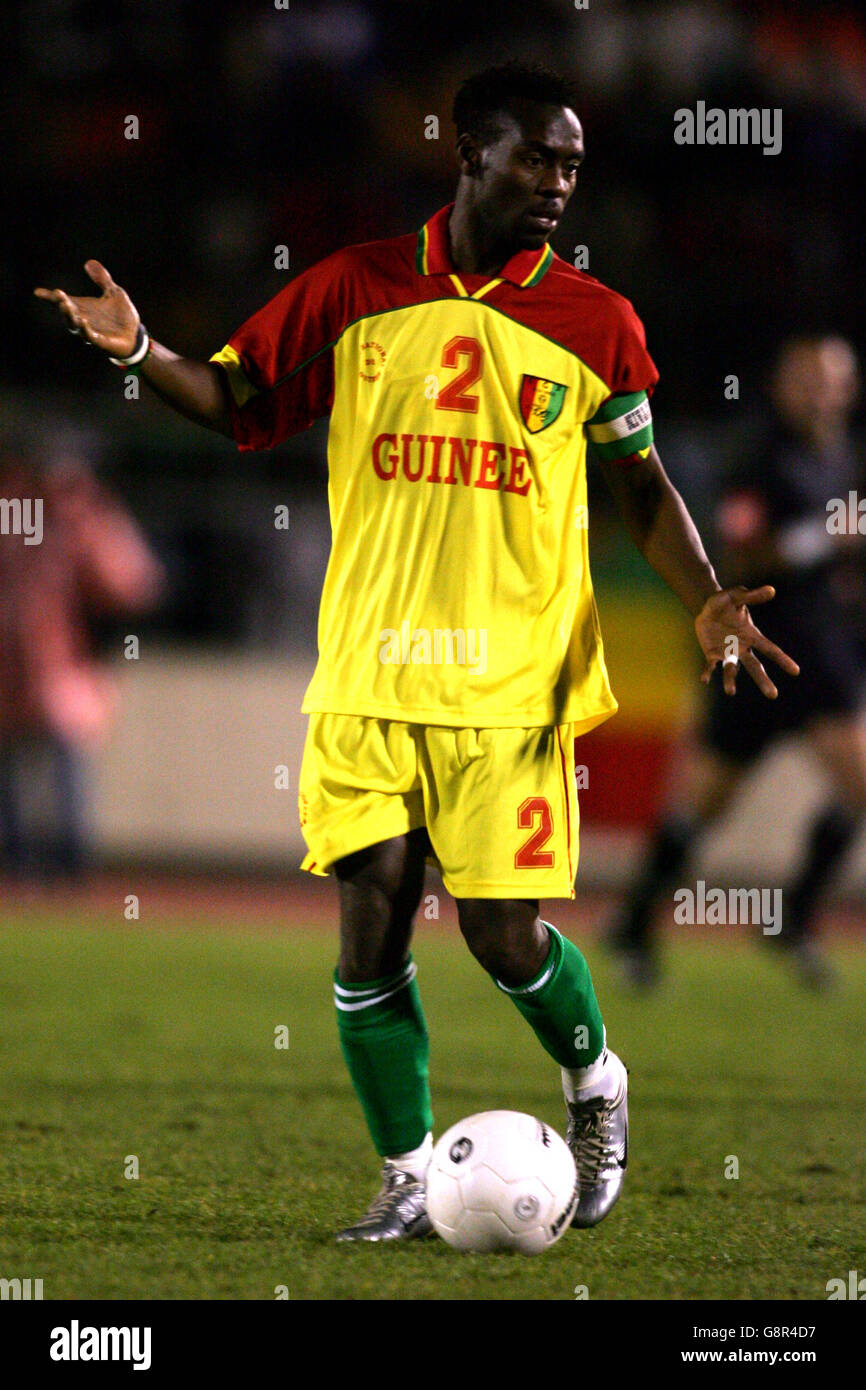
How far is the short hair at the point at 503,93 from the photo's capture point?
12.2 ft

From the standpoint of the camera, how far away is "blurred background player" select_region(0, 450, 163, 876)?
10.8 meters

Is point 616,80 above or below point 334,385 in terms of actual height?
above

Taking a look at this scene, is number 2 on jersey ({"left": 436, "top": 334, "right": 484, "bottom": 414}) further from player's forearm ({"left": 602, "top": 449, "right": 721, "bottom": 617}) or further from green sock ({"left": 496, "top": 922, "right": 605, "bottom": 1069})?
green sock ({"left": 496, "top": 922, "right": 605, "bottom": 1069})

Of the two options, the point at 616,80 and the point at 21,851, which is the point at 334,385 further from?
the point at 616,80

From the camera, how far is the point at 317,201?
14516 mm

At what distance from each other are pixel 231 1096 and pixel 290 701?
699 centimetres

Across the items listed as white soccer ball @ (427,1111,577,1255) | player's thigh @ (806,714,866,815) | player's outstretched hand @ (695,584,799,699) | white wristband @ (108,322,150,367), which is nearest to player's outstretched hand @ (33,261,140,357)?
white wristband @ (108,322,150,367)

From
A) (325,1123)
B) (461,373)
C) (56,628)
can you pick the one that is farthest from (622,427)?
(56,628)

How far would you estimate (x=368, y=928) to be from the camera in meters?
3.77

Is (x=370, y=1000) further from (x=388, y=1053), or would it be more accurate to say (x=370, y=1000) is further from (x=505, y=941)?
(x=505, y=941)

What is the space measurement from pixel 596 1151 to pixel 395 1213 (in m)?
0.45

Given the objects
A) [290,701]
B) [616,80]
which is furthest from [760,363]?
[290,701]

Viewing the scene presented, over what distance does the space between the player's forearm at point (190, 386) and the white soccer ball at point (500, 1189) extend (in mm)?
1450

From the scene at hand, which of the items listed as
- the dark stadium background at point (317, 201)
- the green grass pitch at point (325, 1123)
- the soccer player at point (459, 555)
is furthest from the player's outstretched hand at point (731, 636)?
the dark stadium background at point (317, 201)
